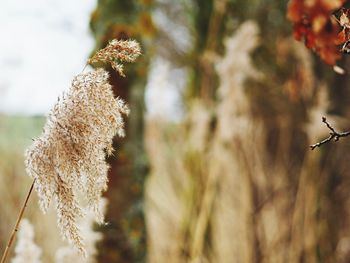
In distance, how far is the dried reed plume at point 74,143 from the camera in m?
0.91

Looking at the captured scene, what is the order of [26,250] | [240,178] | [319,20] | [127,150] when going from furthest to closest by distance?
[240,178]
[127,150]
[26,250]
[319,20]

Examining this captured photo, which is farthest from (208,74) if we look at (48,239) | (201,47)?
(48,239)

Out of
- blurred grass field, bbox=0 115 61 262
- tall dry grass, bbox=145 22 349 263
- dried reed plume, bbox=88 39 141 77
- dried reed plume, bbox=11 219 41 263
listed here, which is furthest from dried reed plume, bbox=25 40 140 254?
blurred grass field, bbox=0 115 61 262

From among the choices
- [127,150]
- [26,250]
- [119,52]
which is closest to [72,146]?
[119,52]

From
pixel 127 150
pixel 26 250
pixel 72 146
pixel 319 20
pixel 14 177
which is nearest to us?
pixel 319 20

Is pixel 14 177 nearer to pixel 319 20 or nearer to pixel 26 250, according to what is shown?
pixel 26 250

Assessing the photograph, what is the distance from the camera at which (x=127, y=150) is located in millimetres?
2506

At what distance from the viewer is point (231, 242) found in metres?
4.13

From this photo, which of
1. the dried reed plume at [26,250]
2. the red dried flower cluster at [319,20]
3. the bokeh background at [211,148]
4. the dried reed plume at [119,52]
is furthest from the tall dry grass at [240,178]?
the red dried flower cluster at [319,20]

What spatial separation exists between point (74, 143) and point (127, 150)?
1.59m

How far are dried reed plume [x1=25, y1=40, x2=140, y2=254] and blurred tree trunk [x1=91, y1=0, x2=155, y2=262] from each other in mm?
1514

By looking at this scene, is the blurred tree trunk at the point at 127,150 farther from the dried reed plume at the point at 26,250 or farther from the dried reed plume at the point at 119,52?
the dried reed plume at the point at 119,52

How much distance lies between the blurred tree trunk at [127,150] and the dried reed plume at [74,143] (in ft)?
4.97

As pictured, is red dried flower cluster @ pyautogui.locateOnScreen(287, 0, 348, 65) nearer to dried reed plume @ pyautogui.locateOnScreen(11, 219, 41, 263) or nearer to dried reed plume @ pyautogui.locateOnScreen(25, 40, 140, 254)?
dried reed plume @ pyautogui.locateOnScreen(25, 40, 140, 254)
